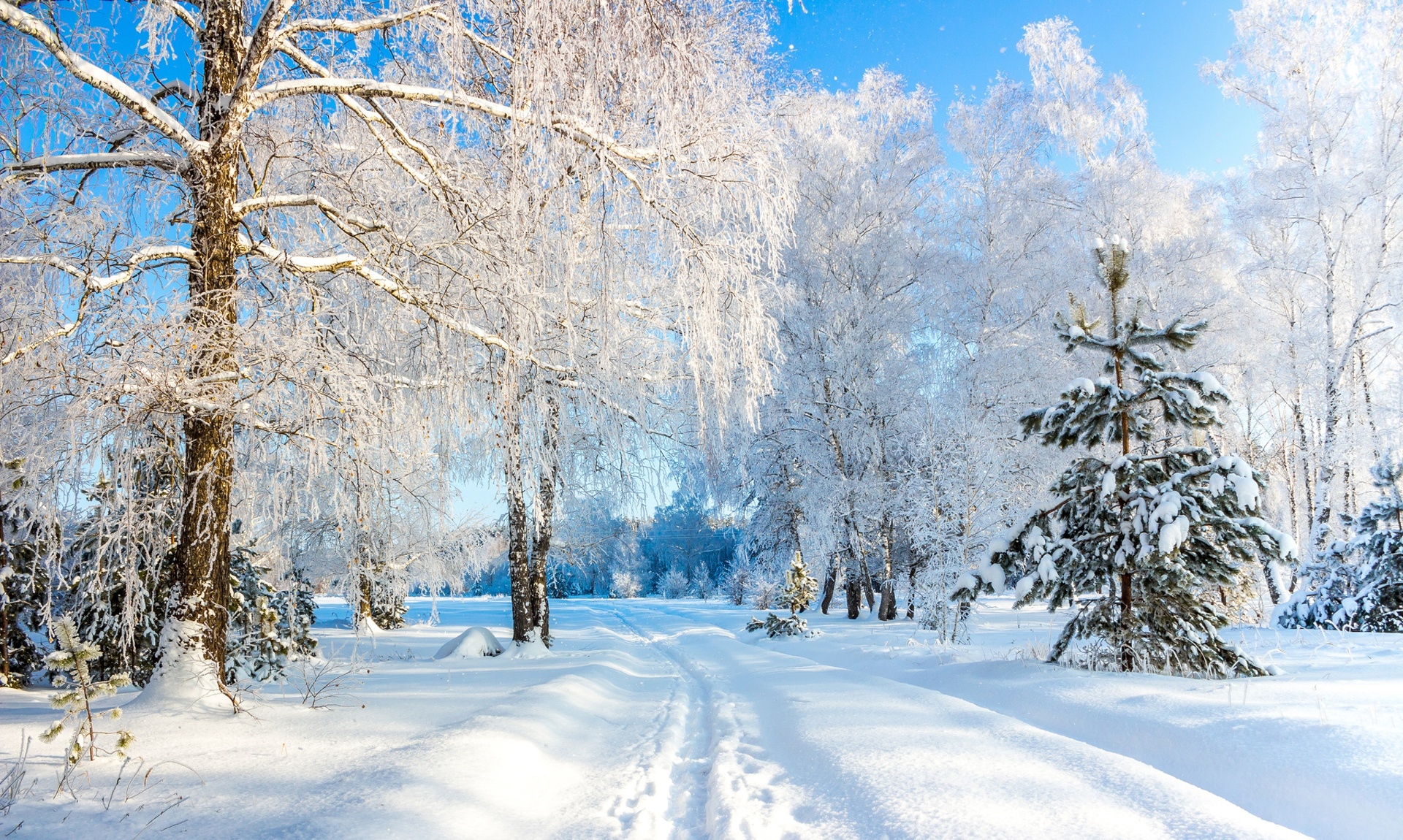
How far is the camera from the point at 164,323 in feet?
12.5

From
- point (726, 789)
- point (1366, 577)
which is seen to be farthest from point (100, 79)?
point (1366, 577)

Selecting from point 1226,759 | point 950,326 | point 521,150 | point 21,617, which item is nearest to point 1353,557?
point 950,326

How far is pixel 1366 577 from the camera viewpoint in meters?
10.8

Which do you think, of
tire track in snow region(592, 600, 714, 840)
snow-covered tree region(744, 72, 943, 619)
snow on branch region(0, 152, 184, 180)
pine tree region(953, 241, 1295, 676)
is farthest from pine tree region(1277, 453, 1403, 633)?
snow on branch region(0, 152, 184, 180)

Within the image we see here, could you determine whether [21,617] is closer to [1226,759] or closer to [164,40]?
[164,40]

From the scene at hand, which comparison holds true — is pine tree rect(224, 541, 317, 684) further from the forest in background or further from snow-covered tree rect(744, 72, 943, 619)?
snow-covered tree rect(744, 72, 943, 619)

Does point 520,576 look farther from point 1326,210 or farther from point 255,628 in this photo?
point 1326,210

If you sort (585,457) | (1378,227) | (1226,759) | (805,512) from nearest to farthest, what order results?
(1226,759) < (585,457) < (1378,227) < (805,512)

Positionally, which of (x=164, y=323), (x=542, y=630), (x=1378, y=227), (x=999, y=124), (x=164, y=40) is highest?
(x=999, y=124)

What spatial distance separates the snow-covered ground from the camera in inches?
119

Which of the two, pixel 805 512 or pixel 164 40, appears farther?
pixel 805 512

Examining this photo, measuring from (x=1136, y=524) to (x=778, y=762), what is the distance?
13.8 ft

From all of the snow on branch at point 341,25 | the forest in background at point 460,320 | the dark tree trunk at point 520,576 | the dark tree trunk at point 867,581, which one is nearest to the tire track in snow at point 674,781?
the forest in background at point 460,320

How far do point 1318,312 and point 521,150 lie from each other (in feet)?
57.8
